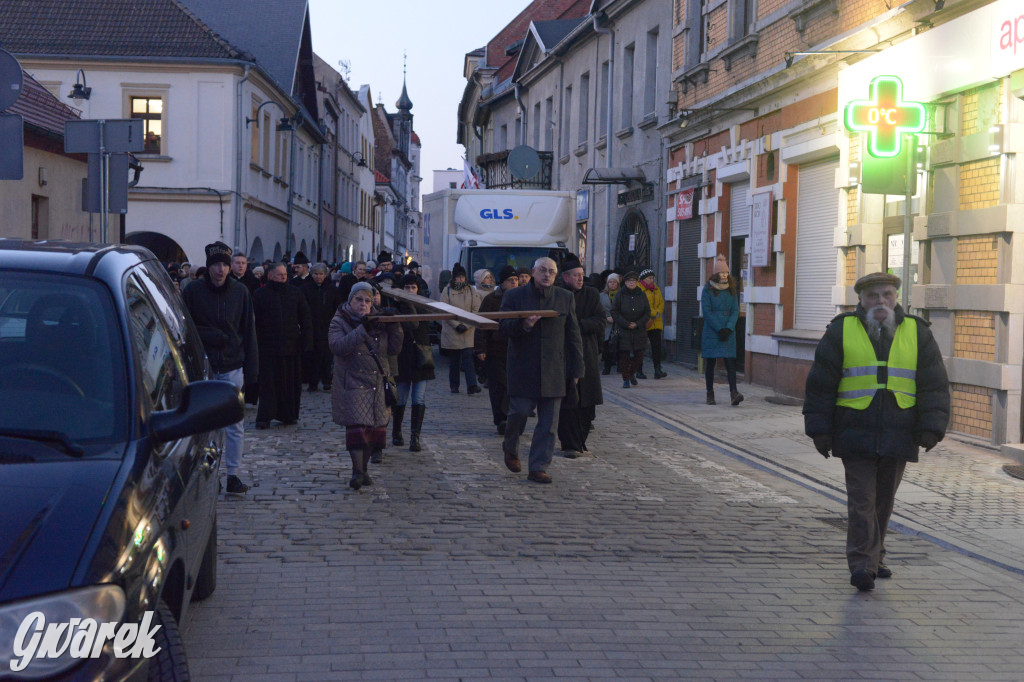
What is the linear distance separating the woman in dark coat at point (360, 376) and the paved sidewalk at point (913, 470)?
359 cm

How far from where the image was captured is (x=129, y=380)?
3799 mm

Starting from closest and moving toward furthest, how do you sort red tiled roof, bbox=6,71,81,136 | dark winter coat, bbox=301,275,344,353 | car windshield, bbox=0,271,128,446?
1. car windshield, bbox=0,271,128,446
2. dark winter coat, bbox=301,275,344,353
3. red tiled roof, bbox=6,71,81,136

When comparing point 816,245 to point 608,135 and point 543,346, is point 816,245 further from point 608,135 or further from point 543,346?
point 608,135

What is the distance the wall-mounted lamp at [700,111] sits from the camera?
1939 cm

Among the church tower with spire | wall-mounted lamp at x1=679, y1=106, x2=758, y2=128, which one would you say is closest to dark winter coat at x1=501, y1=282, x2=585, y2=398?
wall-mounted lamp at x1=679, y1=106, x2=758, y2=128

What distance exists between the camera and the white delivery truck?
22.8 meters

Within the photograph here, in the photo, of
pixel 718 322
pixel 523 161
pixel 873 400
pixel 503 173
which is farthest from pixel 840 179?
pixel 503 173

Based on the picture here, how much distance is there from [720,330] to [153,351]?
496 inches

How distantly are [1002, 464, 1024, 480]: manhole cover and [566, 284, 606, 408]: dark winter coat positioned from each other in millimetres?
3570

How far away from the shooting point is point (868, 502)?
6680mm

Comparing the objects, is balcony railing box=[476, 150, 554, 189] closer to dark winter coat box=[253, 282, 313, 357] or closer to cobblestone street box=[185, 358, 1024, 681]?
dark winter coat box=[253, 282, 313, 357]

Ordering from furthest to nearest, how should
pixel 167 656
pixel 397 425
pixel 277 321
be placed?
pixel 277 321 → pixel 397 425 → pixel 167 656

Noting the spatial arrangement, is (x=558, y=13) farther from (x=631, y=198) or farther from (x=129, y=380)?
(x=129, y=380)

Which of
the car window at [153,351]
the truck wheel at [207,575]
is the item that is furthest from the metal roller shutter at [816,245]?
the car window at [153,351]
